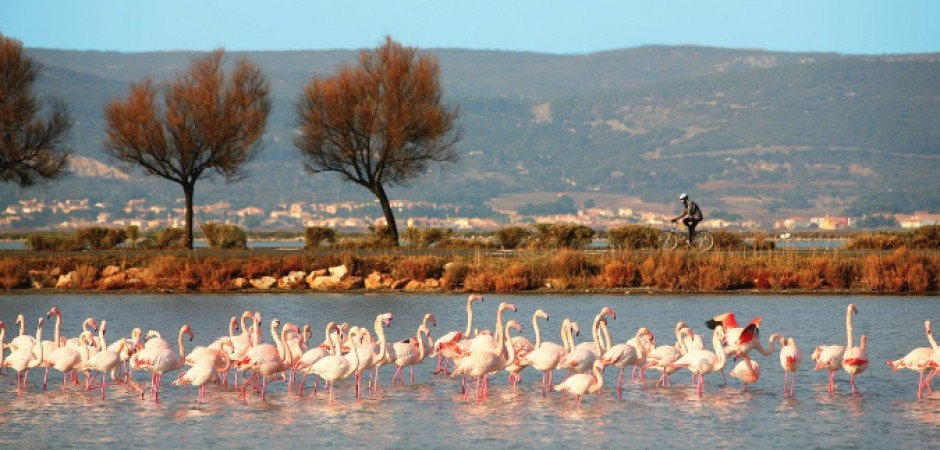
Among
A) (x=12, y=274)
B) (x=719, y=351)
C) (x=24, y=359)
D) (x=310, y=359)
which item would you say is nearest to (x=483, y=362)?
(x=310, y=359)

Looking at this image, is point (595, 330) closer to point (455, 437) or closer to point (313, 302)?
point (455, 437)

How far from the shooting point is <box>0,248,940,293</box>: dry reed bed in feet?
108

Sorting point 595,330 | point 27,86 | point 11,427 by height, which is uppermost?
point 27,86

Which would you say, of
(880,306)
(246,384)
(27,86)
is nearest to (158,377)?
(246,384)

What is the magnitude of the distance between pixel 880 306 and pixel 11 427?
1923cm

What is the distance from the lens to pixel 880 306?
1159 inches

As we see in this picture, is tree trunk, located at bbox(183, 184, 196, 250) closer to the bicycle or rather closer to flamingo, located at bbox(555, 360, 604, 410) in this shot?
the bicycle

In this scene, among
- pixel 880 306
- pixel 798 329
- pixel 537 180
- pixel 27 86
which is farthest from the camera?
pixel 537 180

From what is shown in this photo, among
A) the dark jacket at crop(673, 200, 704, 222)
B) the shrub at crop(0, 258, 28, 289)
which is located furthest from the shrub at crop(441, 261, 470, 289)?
the shrub at crop(0, 258, 28, 289)

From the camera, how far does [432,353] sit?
20656 mm

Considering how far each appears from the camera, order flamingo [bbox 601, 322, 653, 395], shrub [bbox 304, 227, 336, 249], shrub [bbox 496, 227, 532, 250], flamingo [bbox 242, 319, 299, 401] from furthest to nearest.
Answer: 1. shrub [bbox 304, 227, 336, 249]
2. shrub [bbox 496, 227, 532, 250]
3. flamingo [bbox 601, 322, 653, 395]
4. flamingo [bbox 242, 319, 299, 401]

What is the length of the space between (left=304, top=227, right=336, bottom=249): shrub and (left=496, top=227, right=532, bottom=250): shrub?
23.0 feet

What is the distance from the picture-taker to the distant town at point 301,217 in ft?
479

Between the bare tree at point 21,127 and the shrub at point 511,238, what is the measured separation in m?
17.8
